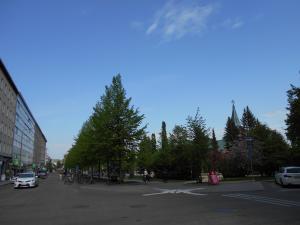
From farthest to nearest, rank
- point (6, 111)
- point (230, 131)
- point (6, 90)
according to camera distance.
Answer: point (230, 131) → point (6, 90) → point (6, 111)

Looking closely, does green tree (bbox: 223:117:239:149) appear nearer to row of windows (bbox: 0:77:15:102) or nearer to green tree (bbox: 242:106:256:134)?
green tree (bbox: 242:106:256:134)

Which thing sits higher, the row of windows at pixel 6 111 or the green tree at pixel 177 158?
the row of windows at pixel 6 111

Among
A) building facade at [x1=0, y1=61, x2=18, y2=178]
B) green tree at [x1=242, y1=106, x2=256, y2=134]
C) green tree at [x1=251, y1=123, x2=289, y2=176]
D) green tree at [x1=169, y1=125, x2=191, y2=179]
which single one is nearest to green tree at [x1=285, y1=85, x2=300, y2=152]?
green tree at [x1=251, y1=123, x2=289, y2=176]

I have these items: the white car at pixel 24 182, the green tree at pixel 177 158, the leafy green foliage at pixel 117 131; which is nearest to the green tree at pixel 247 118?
the green tree at pixel 177 158

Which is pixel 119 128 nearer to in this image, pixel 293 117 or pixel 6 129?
pixel 293 117

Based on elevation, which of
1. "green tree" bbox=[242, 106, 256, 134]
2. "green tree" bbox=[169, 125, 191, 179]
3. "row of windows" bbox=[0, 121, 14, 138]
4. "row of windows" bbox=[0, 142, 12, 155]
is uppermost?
"green tree" bbox=[242, 106, 256, 134]

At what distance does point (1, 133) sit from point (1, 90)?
7.51 meters

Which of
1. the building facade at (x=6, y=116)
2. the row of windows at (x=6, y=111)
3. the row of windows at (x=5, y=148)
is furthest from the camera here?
the row of windows at (x=5, y=148)

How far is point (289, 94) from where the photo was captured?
148ft

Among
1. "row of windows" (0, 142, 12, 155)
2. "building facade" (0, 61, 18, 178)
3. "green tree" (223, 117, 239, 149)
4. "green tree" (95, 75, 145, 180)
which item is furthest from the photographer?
"green tree" (223, 117, 239, 149)

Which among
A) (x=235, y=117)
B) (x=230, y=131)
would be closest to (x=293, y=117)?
(x=230, y=131)

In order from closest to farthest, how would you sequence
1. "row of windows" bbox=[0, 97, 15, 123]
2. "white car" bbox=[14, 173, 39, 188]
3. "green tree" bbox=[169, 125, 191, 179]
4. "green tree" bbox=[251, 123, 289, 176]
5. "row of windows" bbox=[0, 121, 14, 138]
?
"white car" bbox=[14, 173, 39, 188] < "green tree" bbox=[169, 125, 191, 179] < "green tree" bbox=[251, 123, 289, 176] < "row of windows" bbox=[0, 97, 15, 123] < "row of windows" bbox=[0, 121, 14, 138]

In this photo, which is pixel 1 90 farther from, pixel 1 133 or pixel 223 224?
pixel 223 224

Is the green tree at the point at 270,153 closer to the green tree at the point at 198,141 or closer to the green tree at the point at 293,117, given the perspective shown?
the green tree at the point at 293,117
